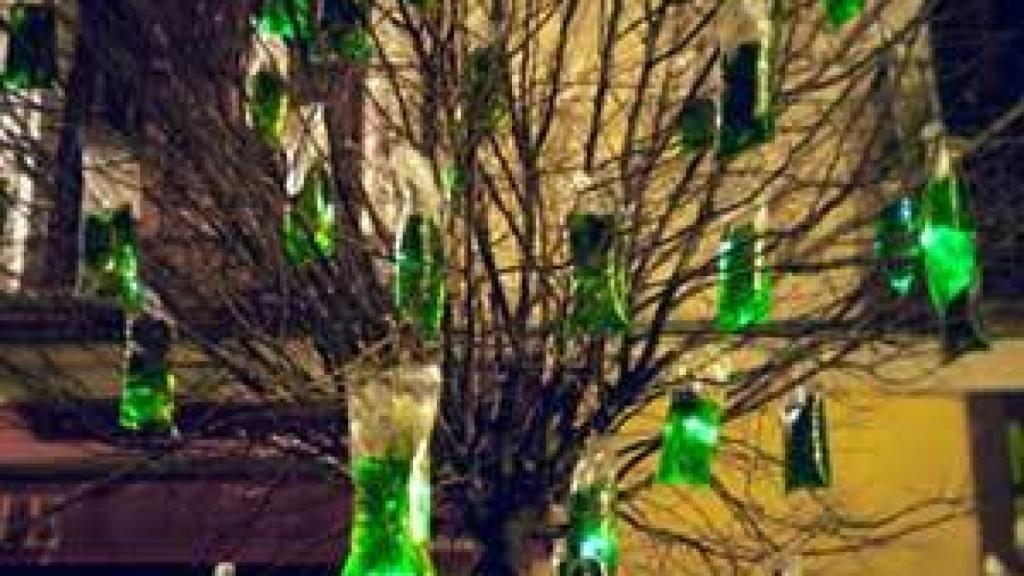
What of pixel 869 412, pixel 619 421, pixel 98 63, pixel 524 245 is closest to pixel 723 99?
pixel 524 245

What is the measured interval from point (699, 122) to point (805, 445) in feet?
3.86

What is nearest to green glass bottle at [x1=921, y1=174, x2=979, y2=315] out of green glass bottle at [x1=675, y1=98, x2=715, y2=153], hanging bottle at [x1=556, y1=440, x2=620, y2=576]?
green glass bottle at [x1=675, y1=98, x2=715, y2=153]

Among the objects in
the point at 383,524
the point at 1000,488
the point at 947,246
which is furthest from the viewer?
the point at 1000,488

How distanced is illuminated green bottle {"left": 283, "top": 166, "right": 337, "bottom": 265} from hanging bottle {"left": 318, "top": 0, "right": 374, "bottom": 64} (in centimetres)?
48

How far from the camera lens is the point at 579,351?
4867mm

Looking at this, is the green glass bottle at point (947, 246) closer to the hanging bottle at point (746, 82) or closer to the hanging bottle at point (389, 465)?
the hanging bottle at point (746, 82)

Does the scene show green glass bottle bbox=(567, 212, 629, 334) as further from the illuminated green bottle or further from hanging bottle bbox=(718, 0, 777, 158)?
the illuminated green bottle

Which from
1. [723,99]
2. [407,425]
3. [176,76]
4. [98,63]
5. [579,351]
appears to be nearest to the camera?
[407,425]

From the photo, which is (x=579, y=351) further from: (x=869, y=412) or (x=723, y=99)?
(x=869, y=412)

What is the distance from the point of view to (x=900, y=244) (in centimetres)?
478

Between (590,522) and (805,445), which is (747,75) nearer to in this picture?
(805,445)

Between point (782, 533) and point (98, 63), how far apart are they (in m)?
4.04

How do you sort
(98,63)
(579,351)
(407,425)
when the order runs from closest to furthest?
(407,425)
(579,351)
(98,63)

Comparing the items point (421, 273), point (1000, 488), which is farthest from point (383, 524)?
point (1000, 488)
